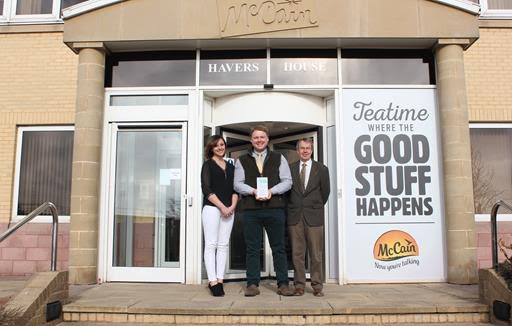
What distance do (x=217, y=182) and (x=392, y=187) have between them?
2720mm

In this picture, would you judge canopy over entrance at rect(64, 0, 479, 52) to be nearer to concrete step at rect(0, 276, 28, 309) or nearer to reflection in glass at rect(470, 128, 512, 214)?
reflection in glass at rect(470, 128, 512, 214)

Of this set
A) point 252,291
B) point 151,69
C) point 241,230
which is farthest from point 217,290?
point 151,69

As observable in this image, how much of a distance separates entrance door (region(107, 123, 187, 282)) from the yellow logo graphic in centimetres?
269

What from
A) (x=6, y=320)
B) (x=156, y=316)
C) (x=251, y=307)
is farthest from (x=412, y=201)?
(x=6, y=320)

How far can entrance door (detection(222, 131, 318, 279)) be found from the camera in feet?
23.6

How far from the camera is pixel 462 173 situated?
21.9ft

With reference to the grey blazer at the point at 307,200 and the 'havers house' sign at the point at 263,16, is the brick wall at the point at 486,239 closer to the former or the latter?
the grey blazer at the point at 307,200

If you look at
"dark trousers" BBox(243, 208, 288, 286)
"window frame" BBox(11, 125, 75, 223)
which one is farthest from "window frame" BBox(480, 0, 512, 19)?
"window frame" BBox(11, 125, 75, 223)

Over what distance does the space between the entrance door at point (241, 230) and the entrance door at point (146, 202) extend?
29.8 inches

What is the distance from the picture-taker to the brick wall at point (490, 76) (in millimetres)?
8031

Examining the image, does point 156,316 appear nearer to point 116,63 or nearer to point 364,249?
point 364,249

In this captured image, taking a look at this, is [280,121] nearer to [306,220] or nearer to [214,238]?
[306,220]

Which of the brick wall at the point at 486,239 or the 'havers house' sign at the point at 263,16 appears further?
the brick wall at the point at 486,239

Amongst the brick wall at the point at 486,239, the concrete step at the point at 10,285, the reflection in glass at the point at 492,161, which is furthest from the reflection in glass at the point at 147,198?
the reflection in glass at the point at 492,161
